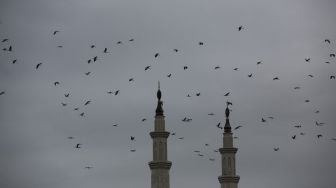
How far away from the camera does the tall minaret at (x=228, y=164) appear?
8438 centimetres

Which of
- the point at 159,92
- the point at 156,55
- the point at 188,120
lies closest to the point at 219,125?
the point at 159,92

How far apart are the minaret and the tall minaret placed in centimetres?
934

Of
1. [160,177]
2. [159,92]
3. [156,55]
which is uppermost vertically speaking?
[159,92]

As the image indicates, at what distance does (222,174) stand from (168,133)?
971 centimetres

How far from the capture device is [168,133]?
78938 millimetres

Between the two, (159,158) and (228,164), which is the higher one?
(228,164)

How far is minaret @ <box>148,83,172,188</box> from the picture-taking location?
252ft

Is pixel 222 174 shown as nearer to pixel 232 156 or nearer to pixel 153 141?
pixel 232 156

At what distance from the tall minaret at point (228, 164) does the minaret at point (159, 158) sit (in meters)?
9.34

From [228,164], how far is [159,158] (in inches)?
429

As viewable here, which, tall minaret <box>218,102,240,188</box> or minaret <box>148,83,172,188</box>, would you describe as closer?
minaret <box>148,83,172,188</box>

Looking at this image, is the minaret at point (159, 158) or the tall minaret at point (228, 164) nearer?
the minaret at point (159, 158)

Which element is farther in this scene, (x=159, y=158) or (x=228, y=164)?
(x=228, y=164)

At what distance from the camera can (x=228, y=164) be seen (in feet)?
280
